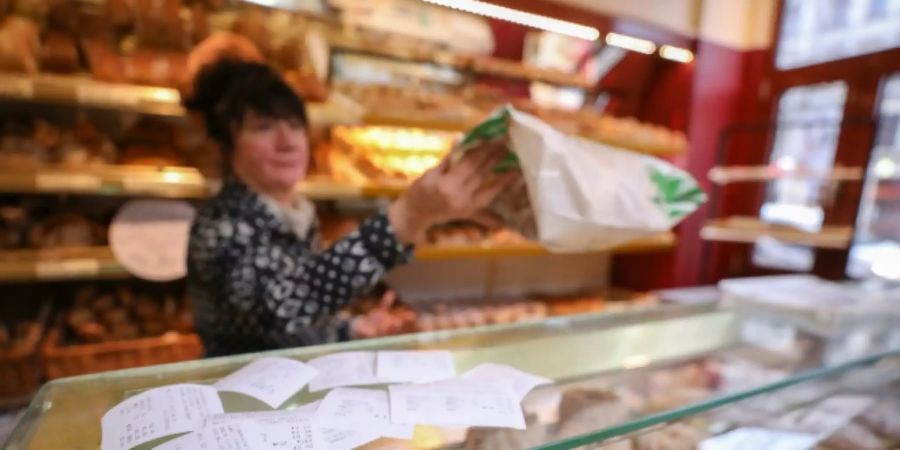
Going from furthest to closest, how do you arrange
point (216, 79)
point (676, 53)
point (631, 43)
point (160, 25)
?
point (676, 53) < point (631, 43) < point (160, 25) < point (216, 79)

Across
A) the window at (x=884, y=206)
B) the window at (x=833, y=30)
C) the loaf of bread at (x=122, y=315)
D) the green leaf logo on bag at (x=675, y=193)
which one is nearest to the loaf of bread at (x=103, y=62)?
the loaf of bread at (x=122, y=315)

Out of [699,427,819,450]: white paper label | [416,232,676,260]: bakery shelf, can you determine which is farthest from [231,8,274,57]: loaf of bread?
[699,427,819,450]: white paper label

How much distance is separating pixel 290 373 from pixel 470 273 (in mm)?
2211

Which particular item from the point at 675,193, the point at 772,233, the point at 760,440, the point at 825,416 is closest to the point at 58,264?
the point at 675,193

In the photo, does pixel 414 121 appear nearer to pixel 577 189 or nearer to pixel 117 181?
pixel 117 181

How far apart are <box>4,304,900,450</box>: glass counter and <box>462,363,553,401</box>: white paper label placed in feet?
0.06

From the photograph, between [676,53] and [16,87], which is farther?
[676,53]

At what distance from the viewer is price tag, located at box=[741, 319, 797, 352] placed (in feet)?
3.33

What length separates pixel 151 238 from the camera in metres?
1.75

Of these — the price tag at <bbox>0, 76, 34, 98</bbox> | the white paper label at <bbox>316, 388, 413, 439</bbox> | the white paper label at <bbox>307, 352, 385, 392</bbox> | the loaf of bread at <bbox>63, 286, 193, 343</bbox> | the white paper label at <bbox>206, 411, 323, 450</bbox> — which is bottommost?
the loaf of bread at <bbox>63, 286, 193, 343</bbox>

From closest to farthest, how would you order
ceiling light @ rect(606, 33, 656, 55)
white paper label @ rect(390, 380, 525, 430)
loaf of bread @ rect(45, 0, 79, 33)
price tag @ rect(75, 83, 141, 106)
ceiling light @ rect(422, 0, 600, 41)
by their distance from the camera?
white paper label @ rect(390, 380, 525, 430)
price tag @ rect(75, 83, 141, 106)
loaf of bread @ rect(45, 0, 79, 33)
ceiling light @ rect(422, 0, 600, 41)
ceiling light @ rect(606, 33, 656, 55)

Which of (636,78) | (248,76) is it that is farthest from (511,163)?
(636,78)

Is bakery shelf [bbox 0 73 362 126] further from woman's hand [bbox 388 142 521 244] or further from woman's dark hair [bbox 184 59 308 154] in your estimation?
woman's hand [bbox 388 142 521 244]

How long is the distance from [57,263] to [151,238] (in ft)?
0.88
